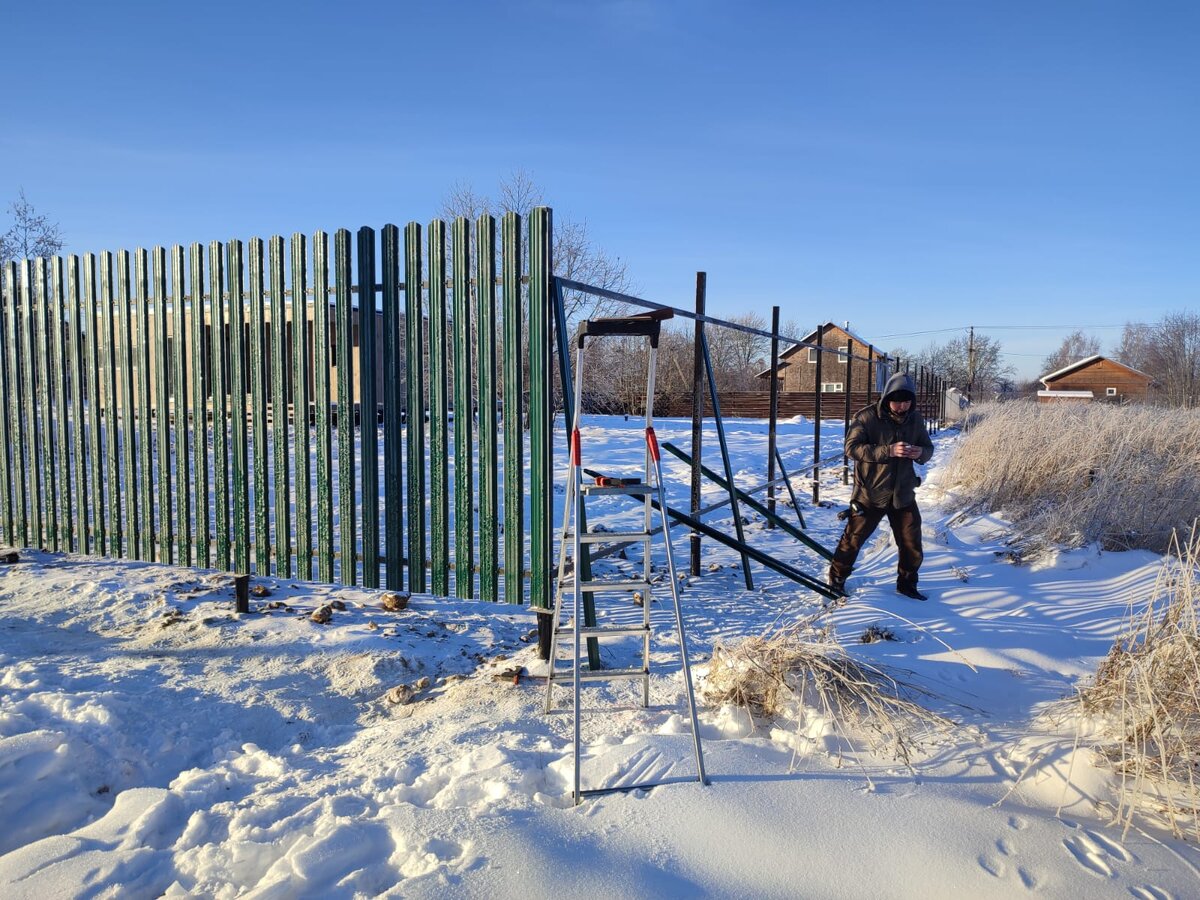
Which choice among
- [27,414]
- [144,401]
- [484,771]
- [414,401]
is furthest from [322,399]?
[27,414]

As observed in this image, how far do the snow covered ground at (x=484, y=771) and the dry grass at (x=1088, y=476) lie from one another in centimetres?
202

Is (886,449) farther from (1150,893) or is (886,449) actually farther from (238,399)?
(238,399)

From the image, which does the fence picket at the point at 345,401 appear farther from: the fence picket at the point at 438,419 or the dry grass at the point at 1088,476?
the dry grass at the point at 1088,476

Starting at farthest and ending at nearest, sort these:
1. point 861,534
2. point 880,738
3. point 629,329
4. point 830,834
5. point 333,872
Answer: point 861,534, point 629,329, point 880,738, point 830,834, point 333,872

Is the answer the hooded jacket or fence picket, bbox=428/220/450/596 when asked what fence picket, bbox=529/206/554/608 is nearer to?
fence picket, bbox=428/220/450/596

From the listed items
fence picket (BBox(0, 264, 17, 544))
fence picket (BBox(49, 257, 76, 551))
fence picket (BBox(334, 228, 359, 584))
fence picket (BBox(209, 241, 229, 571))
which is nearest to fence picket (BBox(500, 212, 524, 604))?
fence picket (BBox(334, 228, 359, 584))

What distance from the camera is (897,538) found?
240 inches

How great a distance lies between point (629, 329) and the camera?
3.67 m

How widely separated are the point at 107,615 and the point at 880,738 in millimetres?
5171

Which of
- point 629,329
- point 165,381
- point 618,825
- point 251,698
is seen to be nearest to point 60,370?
point 165,381

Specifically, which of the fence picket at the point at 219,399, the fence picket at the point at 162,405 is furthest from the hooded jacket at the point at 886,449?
the fence picket at the point at 162,405

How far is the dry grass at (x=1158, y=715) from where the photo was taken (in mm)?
2689

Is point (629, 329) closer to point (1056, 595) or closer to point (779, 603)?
point (779, 603)

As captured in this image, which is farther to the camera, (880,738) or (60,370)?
(60,370)
